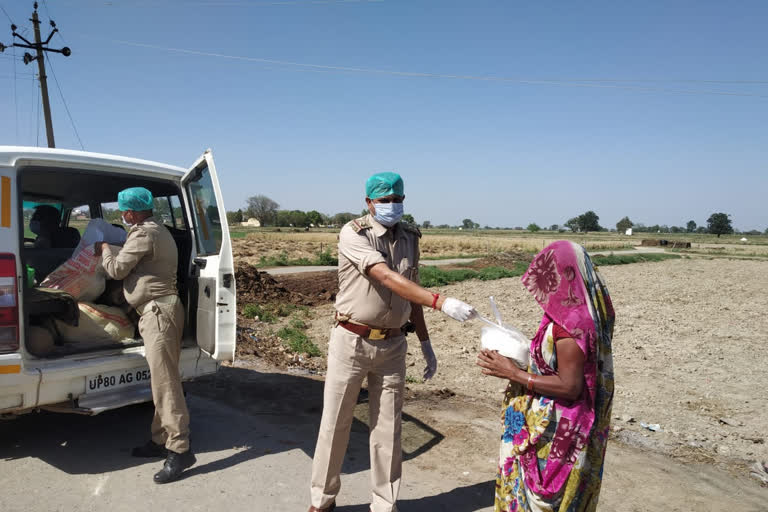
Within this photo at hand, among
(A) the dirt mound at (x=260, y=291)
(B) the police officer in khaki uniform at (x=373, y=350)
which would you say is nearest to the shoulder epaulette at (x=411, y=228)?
(B) the police officer in khaki uniform at (x=373, y=350)

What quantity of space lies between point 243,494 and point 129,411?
2075 millimetres

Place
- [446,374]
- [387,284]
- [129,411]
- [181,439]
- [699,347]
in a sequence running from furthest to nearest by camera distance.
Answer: [699,347], [446,374], [129,411], [181,439], [387,284]

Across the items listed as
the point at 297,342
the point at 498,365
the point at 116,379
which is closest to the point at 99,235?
A: the point at 116,379

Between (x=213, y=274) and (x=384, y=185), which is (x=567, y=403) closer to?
(x=384, y=185)

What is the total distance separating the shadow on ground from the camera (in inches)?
155

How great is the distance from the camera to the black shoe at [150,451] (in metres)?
3.92

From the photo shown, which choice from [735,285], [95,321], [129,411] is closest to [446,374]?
[129,411]

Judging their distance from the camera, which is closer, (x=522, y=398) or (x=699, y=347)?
(x=522, y=398)

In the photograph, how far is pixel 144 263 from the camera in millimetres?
3781

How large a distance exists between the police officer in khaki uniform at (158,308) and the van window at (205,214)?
408mm

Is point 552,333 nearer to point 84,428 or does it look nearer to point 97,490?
point 97,490

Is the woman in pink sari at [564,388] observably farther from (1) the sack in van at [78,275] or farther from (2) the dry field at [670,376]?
(1) the sack in van at [78,275]

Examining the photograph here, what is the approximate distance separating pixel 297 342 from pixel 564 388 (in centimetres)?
650

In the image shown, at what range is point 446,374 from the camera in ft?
22.7
